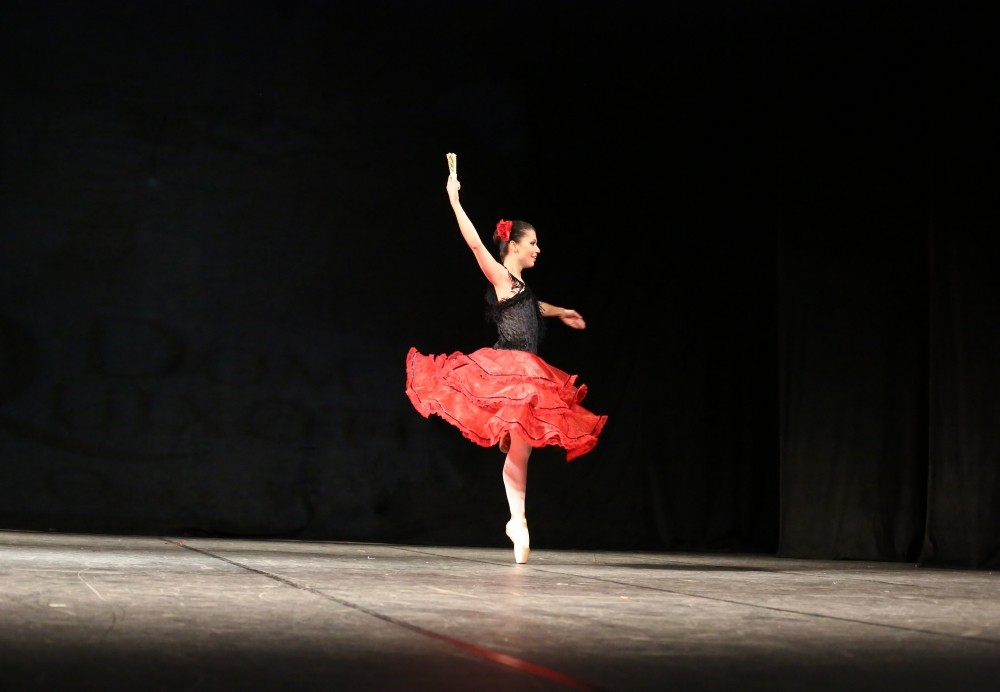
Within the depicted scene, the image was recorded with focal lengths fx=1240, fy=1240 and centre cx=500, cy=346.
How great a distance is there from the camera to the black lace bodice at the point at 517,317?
441 centimetres

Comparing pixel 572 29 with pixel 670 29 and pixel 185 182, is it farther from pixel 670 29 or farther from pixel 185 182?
pixel 185 182

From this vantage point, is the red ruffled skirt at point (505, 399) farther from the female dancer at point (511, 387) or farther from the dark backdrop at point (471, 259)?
the dark backdrop at point (471, 259)

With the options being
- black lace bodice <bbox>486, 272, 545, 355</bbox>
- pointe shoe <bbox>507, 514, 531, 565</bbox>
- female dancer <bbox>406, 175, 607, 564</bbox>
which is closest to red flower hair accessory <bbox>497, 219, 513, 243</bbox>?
female dancer <bbox>406, 175, 607, 564</bbox>

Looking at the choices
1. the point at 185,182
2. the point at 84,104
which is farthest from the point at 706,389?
the point at 84,104

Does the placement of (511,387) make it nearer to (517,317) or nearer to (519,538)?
(517,317)

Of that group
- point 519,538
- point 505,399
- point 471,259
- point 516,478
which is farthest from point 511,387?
point 471,259

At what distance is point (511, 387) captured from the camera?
4.18 metres

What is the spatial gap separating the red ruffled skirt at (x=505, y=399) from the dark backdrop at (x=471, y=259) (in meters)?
1.19

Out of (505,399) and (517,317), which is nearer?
(505,399)

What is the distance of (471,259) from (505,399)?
1519 millimetres

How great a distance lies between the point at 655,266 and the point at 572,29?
1.14 m

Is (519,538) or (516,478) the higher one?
(516,478)

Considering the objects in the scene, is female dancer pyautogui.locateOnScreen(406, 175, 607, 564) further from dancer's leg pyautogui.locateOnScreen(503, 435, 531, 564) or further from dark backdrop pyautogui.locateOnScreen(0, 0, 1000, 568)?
dark backdrop pyautogui.locateOnScreen(0, 0, 1000, 568)

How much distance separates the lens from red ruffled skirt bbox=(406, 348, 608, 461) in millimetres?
4094
